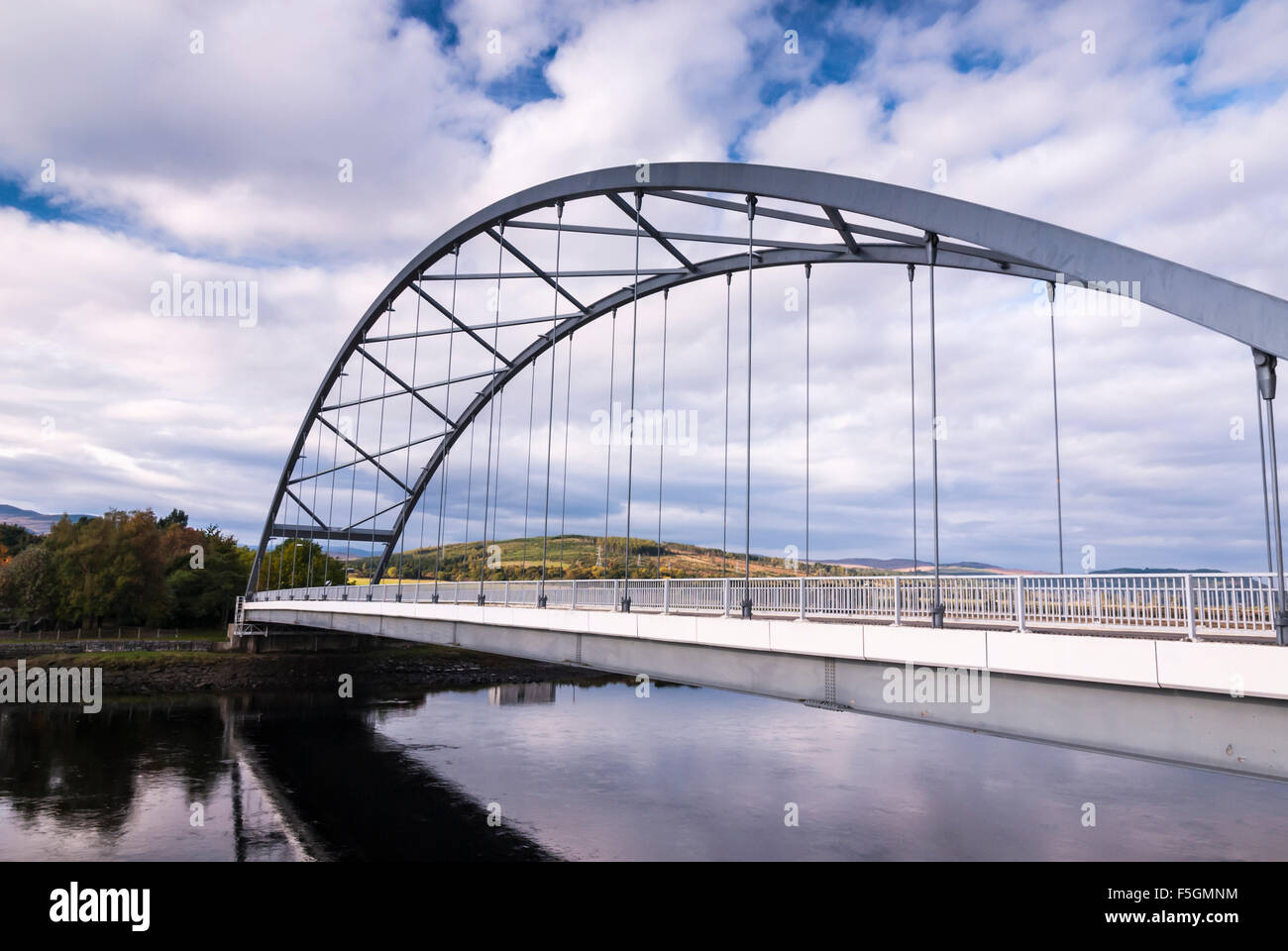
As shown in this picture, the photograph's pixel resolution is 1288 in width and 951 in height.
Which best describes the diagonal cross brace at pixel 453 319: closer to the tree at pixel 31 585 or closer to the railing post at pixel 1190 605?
the railing post at pixel 1190 605

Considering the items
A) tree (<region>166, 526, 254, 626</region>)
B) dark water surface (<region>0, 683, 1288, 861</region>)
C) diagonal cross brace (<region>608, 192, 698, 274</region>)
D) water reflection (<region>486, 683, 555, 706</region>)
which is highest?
diagonal cross brace (<region>608, 192, 698, 274</region>)

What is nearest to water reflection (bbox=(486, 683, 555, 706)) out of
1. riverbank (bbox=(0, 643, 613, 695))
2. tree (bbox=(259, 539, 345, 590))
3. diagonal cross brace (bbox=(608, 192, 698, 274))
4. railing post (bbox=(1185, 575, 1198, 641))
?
riverbank (bbox=(0, 643, 613, 695))

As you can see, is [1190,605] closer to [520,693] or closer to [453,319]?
[453,319]

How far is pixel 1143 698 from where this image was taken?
29.7ft

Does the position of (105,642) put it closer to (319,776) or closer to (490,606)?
(319,776)

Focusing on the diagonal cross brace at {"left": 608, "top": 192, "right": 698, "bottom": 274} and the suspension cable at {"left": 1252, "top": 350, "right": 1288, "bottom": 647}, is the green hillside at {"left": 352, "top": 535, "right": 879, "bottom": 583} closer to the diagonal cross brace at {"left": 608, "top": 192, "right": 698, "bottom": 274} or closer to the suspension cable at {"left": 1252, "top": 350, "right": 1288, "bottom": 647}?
the diagonal cross brace at {"left": 608, "top": 192, "right": 698, "bottom": 274}

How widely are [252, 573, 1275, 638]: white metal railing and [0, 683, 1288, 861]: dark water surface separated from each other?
26.7ft

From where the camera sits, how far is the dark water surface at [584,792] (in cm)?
2030

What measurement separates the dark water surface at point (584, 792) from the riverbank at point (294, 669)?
604cm

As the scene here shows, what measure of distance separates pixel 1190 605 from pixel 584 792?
20.5m

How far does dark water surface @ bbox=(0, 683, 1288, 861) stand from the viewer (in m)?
20.3

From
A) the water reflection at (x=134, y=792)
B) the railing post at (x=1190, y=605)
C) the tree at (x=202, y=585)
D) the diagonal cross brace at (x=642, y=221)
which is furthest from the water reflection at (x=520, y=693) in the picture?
the railing post at (x=1190, y=605)
